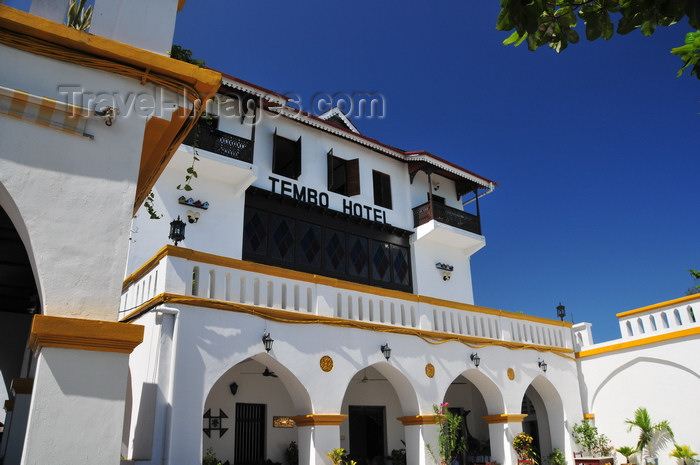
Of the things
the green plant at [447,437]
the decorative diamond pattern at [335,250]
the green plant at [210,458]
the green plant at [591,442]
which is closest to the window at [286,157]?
the decorative diamond pattern at [335,250]

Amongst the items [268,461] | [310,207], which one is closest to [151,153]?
[268,461]

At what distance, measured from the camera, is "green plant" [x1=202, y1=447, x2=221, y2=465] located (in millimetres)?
9920

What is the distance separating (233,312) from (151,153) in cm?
409

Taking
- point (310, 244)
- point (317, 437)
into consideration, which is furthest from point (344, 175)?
point (317, 437)

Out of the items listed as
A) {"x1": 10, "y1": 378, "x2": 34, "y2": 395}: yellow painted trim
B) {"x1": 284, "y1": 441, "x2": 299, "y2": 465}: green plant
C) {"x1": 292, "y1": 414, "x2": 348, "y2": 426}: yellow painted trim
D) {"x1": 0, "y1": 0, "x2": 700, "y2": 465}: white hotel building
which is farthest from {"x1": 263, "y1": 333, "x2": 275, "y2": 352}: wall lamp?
{"x1": 10, "y1": 378, "x2": 34, "y2": 395}: yellow painted trim

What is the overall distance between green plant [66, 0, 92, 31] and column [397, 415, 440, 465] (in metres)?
9.54

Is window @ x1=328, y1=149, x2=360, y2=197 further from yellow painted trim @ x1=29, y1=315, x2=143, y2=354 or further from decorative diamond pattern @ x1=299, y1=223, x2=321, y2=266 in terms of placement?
yellow painted trim @ x1=29, y1=315, x2=143, y2=354

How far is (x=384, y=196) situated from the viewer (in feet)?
58.9

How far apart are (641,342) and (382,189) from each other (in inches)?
338

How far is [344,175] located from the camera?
17047 mm

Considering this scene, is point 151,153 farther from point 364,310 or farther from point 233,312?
point 364,310

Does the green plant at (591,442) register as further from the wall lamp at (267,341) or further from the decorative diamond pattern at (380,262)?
the wall lamp at (267,341)

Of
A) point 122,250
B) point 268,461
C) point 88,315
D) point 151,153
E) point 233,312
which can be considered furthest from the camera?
point 268,461

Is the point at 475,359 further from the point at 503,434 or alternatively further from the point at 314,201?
the point at 314,201
